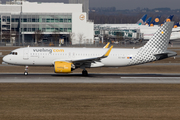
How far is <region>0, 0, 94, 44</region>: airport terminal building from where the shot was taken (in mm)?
124562

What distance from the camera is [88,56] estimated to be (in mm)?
40688

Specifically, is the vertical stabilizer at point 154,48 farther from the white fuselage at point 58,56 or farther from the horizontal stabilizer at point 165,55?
the white fuselage at point 58,56

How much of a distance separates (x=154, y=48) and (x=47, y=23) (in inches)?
3551

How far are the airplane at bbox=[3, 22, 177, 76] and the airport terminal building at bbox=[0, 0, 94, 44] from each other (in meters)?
82.3

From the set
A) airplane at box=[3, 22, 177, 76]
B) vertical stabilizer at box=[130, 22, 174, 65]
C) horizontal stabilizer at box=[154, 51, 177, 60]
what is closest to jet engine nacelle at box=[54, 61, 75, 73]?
airplane at box=[3, 22, 177, 76]
